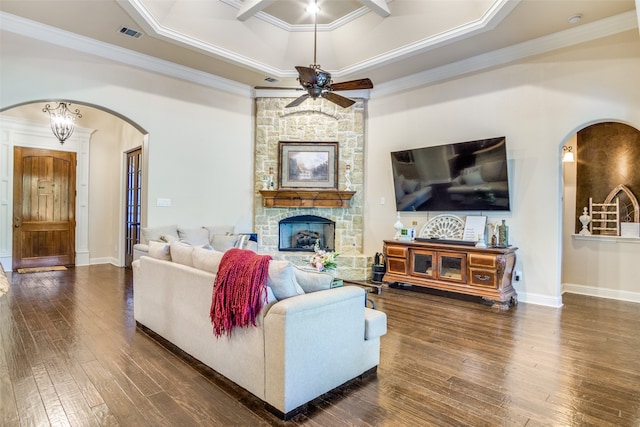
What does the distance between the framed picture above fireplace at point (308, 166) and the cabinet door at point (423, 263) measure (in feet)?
6.86

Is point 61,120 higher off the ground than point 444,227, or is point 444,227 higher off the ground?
point 61,120

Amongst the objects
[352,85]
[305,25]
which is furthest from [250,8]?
[352,85]

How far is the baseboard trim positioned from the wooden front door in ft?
30.3

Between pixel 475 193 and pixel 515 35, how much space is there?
2115 millimetres

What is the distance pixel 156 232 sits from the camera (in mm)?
5238

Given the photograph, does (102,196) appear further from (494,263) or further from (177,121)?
(494,263)

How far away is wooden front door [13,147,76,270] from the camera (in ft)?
22.4

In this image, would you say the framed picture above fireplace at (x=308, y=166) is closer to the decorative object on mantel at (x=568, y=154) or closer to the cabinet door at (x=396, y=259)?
the cabinet door at (x=396, y=259)

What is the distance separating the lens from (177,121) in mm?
5879

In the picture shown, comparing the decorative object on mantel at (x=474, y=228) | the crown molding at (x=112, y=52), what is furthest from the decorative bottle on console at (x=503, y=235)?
the crown molding at (x=112, y=52)

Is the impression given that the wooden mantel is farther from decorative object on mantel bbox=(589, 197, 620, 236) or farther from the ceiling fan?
decorative object on mantel bbox=(589, 197, 620, 236)

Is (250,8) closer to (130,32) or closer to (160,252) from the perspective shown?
(130,32)

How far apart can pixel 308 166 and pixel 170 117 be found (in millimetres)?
2484

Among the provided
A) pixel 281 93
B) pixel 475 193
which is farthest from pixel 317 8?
pixel 475 193
